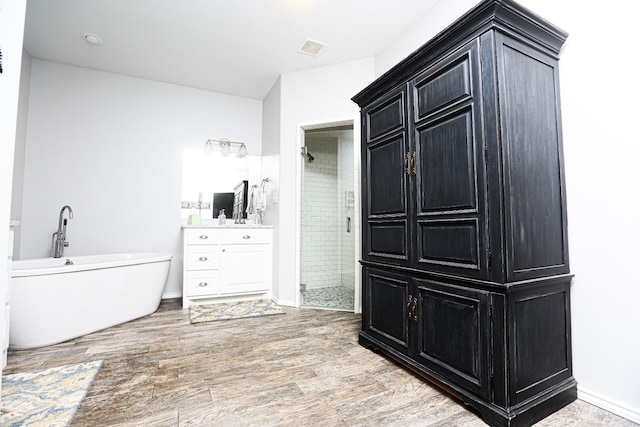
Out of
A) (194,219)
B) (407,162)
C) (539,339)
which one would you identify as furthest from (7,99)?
(194,219)

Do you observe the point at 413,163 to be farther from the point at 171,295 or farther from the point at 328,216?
the point at 171,295

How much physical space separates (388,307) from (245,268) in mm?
2033

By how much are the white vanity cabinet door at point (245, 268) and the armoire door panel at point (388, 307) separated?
171cm

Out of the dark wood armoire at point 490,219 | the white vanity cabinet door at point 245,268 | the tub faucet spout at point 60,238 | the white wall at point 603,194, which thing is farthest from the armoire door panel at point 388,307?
the tub faucet spout at point 60,238

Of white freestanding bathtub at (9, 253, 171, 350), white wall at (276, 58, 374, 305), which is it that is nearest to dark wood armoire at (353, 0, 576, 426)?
white wall at (276, 58, 374, 305)

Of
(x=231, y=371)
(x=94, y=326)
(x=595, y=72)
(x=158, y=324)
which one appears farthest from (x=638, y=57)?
(x=94, y=326)

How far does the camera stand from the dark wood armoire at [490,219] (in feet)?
4.48

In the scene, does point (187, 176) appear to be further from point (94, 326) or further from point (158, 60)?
point (94, 326)

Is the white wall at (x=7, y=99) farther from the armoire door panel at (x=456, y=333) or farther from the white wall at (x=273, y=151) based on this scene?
the white wall at (x=273, y=151)

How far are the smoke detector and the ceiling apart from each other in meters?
0.05

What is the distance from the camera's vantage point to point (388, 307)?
80.0 inches

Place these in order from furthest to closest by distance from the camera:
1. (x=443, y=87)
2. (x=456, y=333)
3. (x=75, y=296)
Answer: (x=75, y=296)
(x=443, y=87)
(x=456, y=333)

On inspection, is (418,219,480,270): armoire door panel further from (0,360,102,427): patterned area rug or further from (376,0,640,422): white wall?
(0,360,102,427): patterned area rug

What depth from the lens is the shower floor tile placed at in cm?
338
